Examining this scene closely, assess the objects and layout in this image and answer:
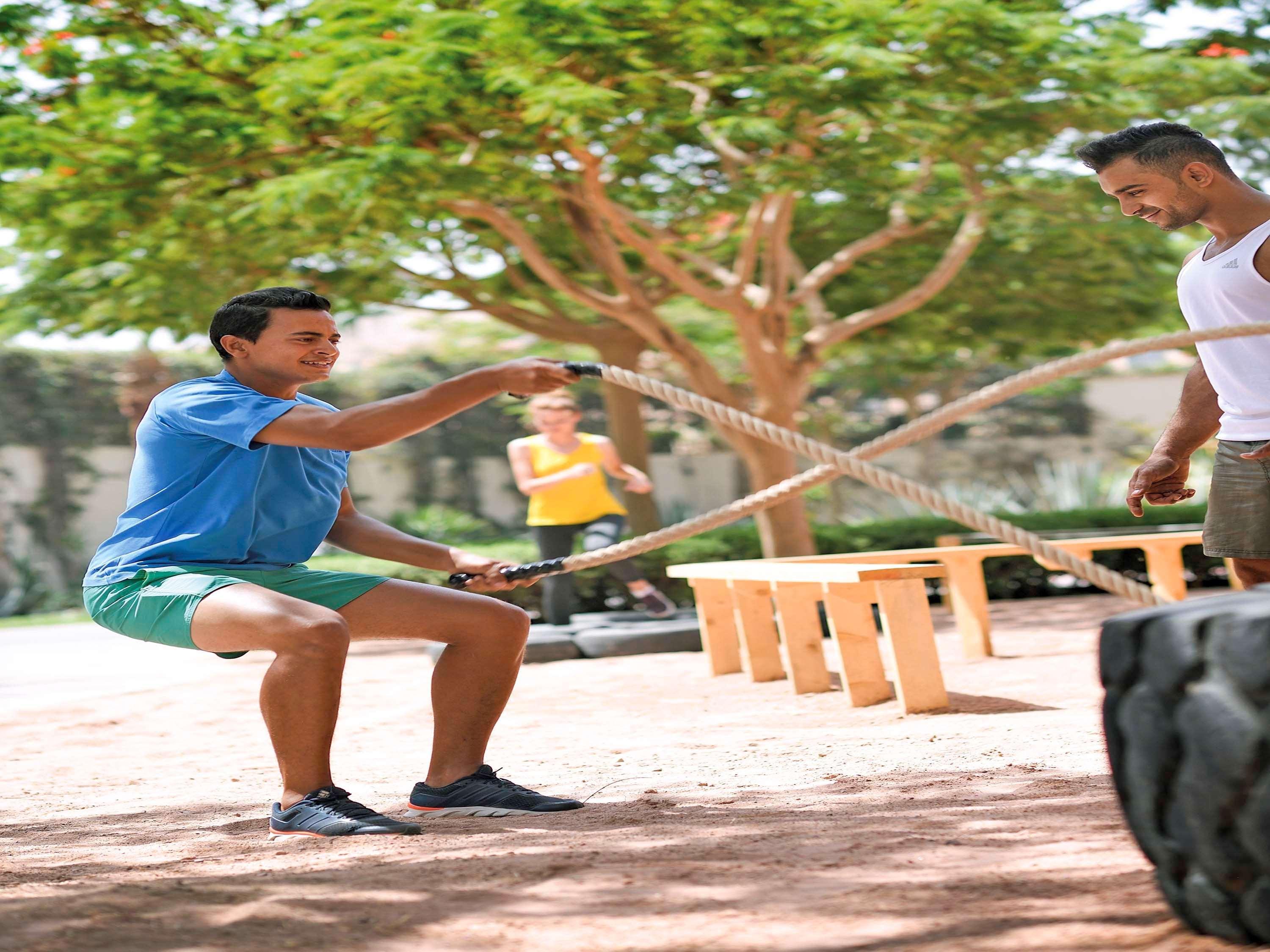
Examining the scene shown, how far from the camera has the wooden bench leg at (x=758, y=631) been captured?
735 cm

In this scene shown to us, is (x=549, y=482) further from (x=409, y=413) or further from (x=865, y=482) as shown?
(x=865, y=482)

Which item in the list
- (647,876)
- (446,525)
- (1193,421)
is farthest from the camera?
(446,525)

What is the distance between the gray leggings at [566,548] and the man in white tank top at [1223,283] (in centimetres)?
543

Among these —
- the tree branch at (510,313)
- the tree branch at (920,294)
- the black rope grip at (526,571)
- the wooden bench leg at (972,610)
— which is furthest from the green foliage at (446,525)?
the black rope grip at (526,571)

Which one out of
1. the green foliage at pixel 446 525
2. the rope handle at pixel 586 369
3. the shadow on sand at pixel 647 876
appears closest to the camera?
the shadow on sand at pixel 647 876

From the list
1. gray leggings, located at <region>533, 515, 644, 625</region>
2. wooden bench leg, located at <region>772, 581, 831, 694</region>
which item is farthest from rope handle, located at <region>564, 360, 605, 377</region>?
gray leggings, located at <region>533, 515, 644, 625</region>

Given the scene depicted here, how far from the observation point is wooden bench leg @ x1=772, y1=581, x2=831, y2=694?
661 cm

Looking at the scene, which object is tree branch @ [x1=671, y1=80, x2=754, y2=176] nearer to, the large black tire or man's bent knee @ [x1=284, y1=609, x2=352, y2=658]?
man's bent knee @ [x1=284, y1=609, x2=352, y2=658]

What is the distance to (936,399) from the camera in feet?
98.3

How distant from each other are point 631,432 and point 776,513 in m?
3.37

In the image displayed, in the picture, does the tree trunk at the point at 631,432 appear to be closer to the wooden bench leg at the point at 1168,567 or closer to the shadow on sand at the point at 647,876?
the wooden bench leg at the point at 1168,567

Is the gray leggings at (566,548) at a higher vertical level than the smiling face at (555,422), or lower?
lower

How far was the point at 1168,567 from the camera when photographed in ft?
26.9

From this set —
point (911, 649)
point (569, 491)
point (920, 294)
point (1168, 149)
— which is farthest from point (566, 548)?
point (1168, 149)
